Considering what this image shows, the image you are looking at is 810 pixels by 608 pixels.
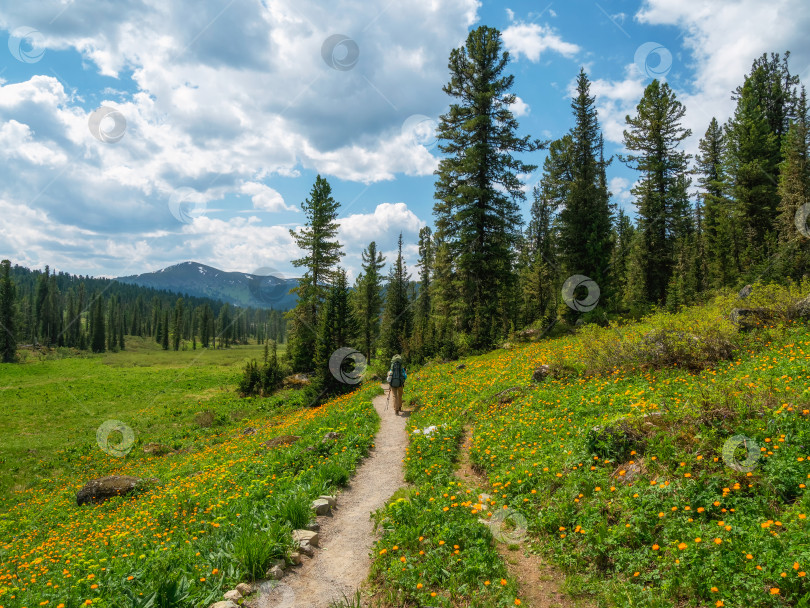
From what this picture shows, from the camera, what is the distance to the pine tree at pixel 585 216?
26781 millimetres

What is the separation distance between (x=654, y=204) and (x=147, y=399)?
45.9 meters

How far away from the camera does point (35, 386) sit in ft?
140

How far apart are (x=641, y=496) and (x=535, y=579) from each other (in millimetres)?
1790

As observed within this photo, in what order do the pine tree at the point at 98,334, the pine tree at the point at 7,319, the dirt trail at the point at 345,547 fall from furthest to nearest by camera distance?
the pine tree at the point at 98,334 → the pine tree at the point at 7,319 → the dirt trail at the point at 345,547

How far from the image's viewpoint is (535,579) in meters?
5.14

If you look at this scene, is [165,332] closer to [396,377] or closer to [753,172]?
[396,377]

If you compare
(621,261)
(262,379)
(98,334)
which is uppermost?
(621,261)

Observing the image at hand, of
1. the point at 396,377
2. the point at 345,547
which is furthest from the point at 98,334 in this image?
the point at 345,547

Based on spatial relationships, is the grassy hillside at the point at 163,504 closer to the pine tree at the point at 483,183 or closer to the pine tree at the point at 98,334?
the pine tree at the point at 483,183

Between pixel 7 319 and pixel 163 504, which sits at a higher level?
pixel 7 319

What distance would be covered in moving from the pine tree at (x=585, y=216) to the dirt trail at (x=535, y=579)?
24.2 m

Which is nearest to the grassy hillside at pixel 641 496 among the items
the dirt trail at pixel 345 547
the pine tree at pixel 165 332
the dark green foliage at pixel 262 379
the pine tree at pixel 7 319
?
the dirt trail at pixel 345 547

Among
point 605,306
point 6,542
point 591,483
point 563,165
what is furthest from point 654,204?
point 6,542

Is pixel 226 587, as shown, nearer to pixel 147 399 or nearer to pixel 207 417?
pixel 207 417
